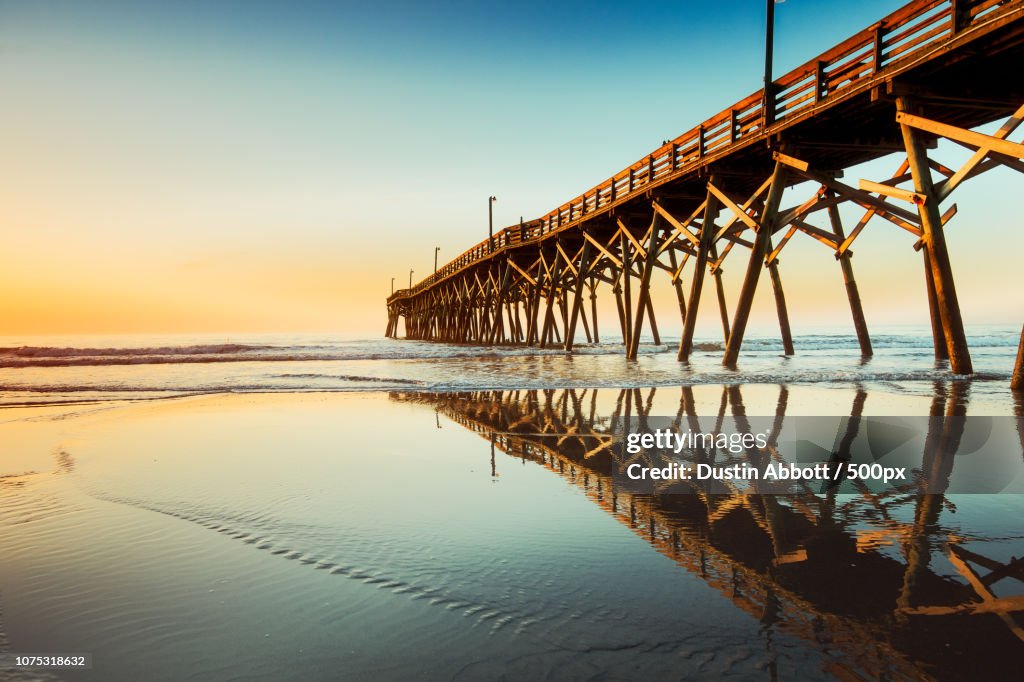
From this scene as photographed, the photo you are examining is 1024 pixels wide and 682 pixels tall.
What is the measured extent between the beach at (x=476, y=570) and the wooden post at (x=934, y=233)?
507cm

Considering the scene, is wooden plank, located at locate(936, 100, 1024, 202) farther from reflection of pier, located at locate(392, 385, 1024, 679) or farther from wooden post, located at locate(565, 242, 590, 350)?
wooden post, located at locate(565, 242, 590, 350)

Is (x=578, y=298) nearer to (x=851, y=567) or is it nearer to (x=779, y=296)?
(x=779, y=296)

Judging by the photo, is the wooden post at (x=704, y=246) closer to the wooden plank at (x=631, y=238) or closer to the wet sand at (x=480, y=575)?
the wooden plank at (x=631, y=238)

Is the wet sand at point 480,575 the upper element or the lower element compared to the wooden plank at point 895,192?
lower

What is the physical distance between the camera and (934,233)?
28.2ft

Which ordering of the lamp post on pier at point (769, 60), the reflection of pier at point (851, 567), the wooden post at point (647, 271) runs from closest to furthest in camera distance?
the reflection of pier at point (851, 567), the lamp post on pier at point (769, 60), the wooden post at point (647, 271)

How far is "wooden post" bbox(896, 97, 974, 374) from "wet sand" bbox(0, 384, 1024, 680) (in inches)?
246

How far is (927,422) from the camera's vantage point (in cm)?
622

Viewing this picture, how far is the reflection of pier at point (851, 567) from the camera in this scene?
1.84m

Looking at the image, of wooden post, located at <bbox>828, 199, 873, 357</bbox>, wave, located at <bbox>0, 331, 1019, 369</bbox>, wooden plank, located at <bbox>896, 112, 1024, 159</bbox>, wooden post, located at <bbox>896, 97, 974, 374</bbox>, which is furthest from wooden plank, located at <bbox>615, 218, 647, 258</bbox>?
wooden plank, located at <bbox>896, 112, 1024, 159</bbox>

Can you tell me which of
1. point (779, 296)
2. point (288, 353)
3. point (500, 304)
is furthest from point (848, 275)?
point (288, 353)

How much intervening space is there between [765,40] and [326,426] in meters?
12.5

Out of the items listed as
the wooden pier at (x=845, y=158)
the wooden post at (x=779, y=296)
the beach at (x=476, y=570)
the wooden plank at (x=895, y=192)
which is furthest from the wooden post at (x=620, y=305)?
the beach at (x=476, y=570)

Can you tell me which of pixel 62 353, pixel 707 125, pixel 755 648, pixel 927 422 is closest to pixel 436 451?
pixel 755 648
